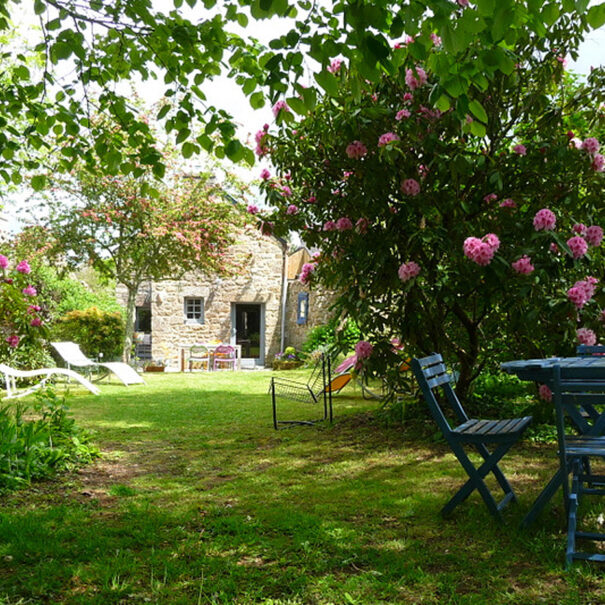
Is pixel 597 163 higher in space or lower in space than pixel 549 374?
higher

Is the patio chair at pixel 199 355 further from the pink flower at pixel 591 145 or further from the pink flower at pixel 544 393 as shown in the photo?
the pink flower at pixel 591 145

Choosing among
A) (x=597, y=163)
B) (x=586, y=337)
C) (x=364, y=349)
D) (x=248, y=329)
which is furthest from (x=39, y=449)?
(x=248, y=329)

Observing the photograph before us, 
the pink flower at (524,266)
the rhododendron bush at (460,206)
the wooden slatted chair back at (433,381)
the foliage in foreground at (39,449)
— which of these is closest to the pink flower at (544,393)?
the rhododendron bush at (460,206)

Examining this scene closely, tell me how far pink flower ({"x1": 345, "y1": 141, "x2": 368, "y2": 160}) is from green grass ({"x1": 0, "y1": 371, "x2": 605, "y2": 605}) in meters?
2.64

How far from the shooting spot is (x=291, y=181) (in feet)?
20.3

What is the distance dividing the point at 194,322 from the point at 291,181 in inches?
501

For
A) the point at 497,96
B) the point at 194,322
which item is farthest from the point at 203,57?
the point at 194,322

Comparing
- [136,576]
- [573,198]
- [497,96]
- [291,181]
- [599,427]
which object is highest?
[497,96]

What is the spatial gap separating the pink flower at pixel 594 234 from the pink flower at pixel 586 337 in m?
0.74

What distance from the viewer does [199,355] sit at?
58.1 ft

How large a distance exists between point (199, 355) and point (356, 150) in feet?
43.6

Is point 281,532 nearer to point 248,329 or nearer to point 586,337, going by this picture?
point 586,337

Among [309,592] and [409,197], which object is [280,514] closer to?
[309,592]

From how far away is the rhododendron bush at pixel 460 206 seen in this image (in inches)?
193
